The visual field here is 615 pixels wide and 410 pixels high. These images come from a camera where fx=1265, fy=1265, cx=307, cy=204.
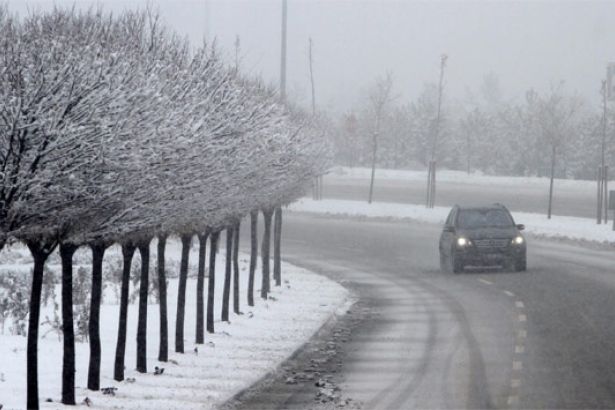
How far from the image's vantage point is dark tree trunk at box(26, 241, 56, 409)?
1229 cm

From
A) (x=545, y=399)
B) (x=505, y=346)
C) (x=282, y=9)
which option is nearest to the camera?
(x=545, y=399)

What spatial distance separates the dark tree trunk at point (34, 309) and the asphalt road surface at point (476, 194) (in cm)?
4959

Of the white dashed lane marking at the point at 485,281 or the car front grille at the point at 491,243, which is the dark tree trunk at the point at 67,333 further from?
the car front grille at the point at 491,243

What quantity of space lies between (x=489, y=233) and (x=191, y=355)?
50.9 ft

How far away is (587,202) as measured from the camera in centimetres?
7031

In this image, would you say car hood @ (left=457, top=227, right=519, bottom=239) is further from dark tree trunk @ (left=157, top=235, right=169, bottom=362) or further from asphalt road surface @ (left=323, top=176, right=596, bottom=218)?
asphalt road surface @ (left=323, top=176, right=596, bottom=218)

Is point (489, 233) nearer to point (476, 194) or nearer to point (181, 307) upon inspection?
point (181, 307)

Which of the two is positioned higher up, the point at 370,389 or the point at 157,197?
the point at 157,197

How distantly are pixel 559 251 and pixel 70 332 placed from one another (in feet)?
92.2

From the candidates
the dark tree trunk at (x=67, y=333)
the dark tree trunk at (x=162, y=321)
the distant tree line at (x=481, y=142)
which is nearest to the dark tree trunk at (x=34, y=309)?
the dark tree trunk at (x=67, y=333)

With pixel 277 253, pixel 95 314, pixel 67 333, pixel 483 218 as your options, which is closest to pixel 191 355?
pixel 95 314

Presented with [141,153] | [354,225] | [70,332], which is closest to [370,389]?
[70,332]

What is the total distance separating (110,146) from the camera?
36.1ft

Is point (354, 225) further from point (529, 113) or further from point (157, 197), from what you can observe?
point (529, 113)
